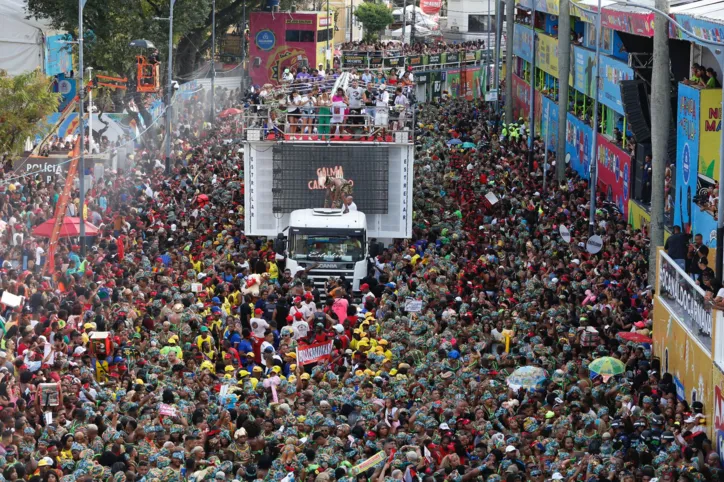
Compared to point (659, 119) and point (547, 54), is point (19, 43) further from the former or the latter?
point (659, 119)

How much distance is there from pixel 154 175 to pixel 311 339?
19243 millimetres

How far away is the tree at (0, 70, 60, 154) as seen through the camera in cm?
4262

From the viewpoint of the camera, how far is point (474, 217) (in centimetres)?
3591

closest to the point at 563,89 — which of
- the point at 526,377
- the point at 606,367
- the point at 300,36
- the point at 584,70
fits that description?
the point at 584,70

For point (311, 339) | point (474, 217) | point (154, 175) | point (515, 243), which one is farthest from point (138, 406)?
point (154, 175)

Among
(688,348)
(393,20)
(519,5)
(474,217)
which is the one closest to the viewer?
(688,348)

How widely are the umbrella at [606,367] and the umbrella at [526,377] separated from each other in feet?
2.30

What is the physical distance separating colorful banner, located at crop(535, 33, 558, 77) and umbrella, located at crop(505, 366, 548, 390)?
109ft

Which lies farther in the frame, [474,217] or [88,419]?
[474,217]

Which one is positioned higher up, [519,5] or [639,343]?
[519,5]

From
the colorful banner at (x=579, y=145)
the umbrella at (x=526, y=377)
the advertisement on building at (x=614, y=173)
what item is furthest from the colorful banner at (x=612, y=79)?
the umbrella at (x=526, y=377)

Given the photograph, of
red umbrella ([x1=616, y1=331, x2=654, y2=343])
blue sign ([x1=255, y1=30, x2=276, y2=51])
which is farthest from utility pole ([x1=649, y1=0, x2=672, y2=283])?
blue sign ([x1=255, y1=30, x2=276, y2=51])

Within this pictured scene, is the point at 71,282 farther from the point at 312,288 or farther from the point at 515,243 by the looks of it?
the point at 515,243

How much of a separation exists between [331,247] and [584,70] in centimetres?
1952
